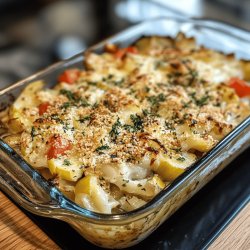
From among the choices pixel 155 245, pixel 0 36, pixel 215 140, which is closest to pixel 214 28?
pixel 215 140

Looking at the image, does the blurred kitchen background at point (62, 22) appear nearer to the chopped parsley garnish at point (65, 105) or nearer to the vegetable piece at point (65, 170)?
the chopped parsley garnish at point (65, 105)

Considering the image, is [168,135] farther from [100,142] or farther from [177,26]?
[177,26]

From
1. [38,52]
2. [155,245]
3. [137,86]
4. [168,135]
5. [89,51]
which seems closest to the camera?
[155,245]

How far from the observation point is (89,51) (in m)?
1.85

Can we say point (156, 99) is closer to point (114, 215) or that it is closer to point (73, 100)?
point (73, 100)

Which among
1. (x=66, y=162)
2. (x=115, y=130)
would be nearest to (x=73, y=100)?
(x=115, y=130)

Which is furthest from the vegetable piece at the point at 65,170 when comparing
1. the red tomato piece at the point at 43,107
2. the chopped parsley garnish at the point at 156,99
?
the chopped parsley garnish at the point at 156,99

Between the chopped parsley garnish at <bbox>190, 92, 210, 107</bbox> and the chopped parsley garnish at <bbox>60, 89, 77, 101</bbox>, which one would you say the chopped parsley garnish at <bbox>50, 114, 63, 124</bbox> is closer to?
the chopped parsley garnish at <bbox>60, 89, 77, 101</bbox>

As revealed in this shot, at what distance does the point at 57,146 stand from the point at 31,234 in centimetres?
26

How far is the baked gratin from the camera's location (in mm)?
1253

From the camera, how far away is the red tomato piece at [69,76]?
1.73 m

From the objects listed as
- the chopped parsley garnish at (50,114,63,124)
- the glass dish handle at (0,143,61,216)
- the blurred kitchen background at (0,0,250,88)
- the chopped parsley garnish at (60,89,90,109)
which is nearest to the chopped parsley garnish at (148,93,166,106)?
the chopped parsley garnish at (60,89,90,109)

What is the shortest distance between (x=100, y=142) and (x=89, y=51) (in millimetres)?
607

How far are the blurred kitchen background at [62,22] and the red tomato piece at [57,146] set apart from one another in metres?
1.56
